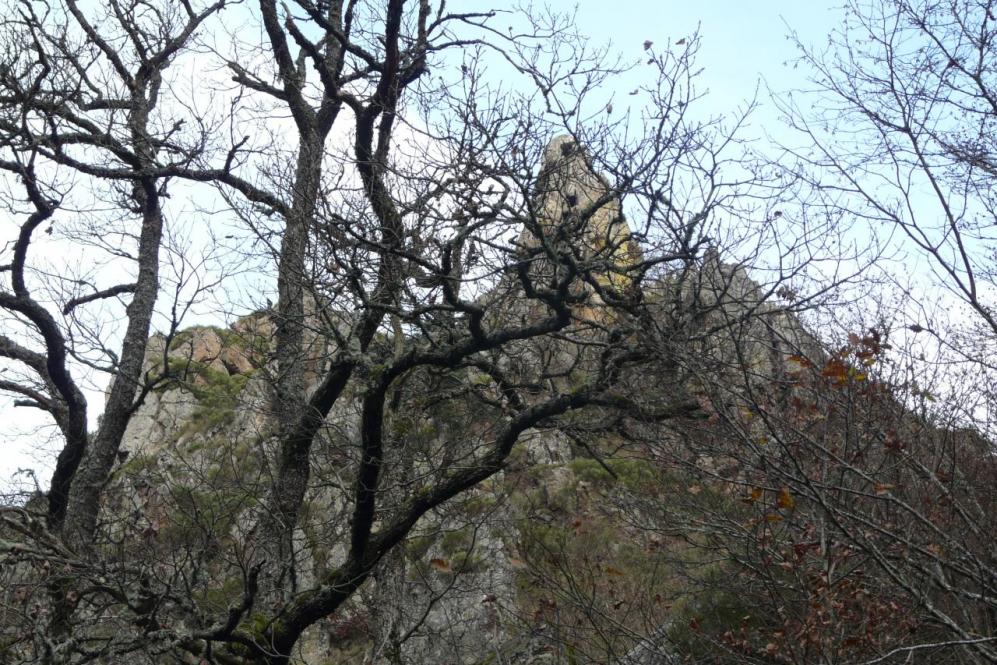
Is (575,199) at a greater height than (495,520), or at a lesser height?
greater

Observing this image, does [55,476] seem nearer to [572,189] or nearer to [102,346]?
[102,346]

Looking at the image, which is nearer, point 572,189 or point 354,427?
point 572,189

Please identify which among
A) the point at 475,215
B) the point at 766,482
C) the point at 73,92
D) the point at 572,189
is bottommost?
the point at 766,482

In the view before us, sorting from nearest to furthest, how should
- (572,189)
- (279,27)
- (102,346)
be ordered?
(572,189) → (102,346) → (279,27)

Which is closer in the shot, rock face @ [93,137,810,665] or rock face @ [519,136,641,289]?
rock face @ [519,136,641,289]

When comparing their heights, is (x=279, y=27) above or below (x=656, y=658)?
above

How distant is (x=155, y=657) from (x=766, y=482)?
387cm

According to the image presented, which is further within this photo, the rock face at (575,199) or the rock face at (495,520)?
the rock face at (495,520)

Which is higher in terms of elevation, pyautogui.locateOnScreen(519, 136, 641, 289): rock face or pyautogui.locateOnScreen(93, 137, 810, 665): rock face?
pyautogui.locateOnScreen(519, 136, 641, 289): rock face

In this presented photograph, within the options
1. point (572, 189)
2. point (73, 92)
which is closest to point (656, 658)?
point (572, 189)

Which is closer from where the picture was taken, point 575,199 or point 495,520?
point 575,199

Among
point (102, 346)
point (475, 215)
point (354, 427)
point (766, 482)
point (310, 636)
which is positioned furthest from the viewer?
point (310, 636)

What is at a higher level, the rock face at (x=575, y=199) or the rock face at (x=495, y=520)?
the rock face at (x=575, y=199)

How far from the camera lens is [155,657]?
463cm
